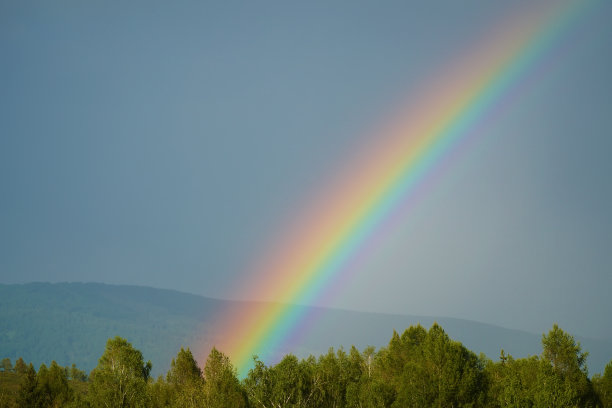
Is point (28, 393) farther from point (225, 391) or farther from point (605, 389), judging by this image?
point (605, 389)

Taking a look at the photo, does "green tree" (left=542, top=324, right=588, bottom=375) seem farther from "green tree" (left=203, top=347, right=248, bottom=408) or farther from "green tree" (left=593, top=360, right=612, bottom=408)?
"green tree" (left=203, top=347, right=248, bottom=408)

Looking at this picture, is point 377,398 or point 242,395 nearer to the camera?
point 377,398

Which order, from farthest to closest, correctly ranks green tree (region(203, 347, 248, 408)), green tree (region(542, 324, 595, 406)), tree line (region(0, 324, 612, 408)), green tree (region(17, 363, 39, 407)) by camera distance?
green tree (region(17, 363, 39, 407)) < green tree (region(542, 324, 595, 406)) < green tree (region(203, 347, 248, 408)) < tree line (region(0, 324, 612, 408))

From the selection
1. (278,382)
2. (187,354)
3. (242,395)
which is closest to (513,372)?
(278,382)

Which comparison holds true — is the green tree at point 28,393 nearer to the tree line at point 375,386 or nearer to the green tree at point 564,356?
the tree line at point 375,386

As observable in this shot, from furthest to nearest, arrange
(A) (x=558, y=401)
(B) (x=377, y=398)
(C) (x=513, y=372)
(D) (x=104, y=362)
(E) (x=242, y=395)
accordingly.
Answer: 1. (D) (x=104, y=362)
2. (C) (x=513, y=372)
3. (E) (x=242, y=395)
4. (B) (x=377, y=398)
5. (A) (x=558, y=401)

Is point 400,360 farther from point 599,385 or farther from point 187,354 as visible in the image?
point 187,354

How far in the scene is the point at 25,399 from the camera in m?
68.4

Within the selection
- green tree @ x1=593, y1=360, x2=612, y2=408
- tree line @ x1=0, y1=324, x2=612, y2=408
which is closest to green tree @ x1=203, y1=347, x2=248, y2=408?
tree line @ x1=0, y1=324, x2=612, y2=408

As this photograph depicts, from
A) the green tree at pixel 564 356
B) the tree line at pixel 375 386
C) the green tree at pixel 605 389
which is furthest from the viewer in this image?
the green tree at pixel 564 356

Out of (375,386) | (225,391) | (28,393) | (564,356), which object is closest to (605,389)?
(564,356)

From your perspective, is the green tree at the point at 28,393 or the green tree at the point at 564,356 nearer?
the green tree at the point at 564,356

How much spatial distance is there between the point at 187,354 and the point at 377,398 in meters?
37.9

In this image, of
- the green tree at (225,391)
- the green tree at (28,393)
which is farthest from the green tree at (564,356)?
the green tree at (28,393)
